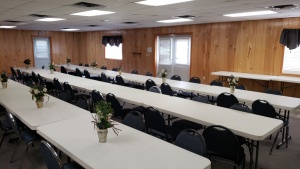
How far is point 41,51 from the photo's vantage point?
1290 centimetres

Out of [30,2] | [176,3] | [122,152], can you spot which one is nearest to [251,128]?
[122,152]

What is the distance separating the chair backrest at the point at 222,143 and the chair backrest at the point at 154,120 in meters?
0.63

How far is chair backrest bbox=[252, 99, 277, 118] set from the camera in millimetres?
3463

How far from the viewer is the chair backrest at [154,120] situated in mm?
2963

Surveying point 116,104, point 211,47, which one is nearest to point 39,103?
point 116,104

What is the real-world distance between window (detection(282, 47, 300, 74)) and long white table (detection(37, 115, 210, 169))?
5.84m

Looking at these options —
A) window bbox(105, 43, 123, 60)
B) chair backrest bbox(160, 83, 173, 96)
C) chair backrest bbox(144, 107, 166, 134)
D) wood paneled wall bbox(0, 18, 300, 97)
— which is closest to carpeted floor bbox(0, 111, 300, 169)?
chair backrest bbox(144, 107, 166, 134)

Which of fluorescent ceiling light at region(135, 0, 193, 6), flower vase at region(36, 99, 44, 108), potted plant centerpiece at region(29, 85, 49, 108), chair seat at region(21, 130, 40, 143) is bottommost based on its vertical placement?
chair seat at region(21, 130, 40, 143)

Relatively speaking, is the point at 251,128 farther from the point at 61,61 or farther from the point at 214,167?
the point at 61,61

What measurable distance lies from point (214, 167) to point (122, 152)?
1.68 m

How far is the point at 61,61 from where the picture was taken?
13.7 metres

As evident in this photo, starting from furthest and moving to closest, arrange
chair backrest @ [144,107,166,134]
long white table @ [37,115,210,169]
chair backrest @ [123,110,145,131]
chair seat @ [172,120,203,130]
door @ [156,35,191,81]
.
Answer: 1. door @ [156,35,191,81]
2. chair seat @ [172,120,203,130]
3. chair backrest @ [144,107,166,134]
4. chair backrest @ [123,110,145,131]
5. long white table @ [37,115,210,169]

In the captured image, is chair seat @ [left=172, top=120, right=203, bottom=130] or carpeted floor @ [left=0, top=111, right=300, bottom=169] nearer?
carpeted floor @ [left=0, top=111, right=300, bottom=169]

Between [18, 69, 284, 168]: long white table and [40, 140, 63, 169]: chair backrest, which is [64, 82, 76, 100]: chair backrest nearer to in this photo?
[18, 69, 284, 168]: long white table
